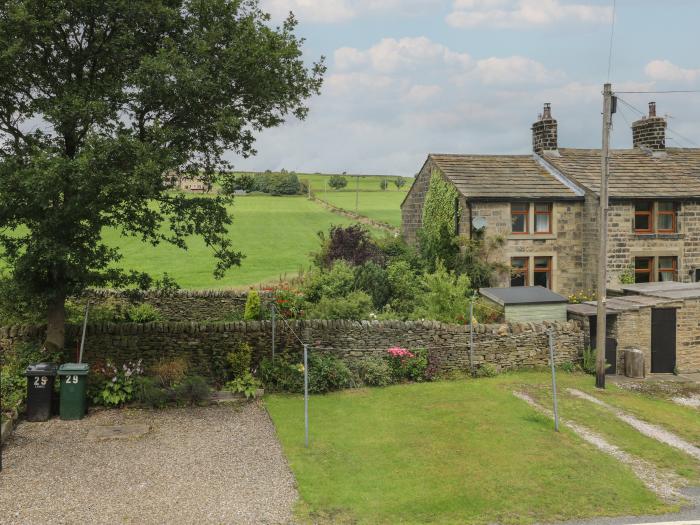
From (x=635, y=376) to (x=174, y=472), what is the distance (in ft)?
49.1

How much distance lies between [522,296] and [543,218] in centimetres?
869

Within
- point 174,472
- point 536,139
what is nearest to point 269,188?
point 536,139

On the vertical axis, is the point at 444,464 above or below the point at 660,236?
below

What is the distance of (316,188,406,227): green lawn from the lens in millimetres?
72569

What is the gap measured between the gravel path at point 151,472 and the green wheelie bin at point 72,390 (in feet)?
0.84

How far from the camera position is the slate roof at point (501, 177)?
90.5ft

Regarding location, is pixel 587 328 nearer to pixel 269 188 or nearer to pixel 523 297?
pixel 523 297

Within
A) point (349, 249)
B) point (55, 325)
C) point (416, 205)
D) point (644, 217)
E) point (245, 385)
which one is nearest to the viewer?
point (55, 325)

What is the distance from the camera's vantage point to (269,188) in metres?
99.5

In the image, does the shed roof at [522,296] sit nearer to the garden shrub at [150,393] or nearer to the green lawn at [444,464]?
the green lawn at [444,464]

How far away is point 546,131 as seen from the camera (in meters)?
31.4

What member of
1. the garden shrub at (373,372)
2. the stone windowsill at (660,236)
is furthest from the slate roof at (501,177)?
the garden shrub at (373,372)

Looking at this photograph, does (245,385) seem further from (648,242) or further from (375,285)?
(648,242)

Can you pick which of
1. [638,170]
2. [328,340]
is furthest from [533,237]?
[328,340]
